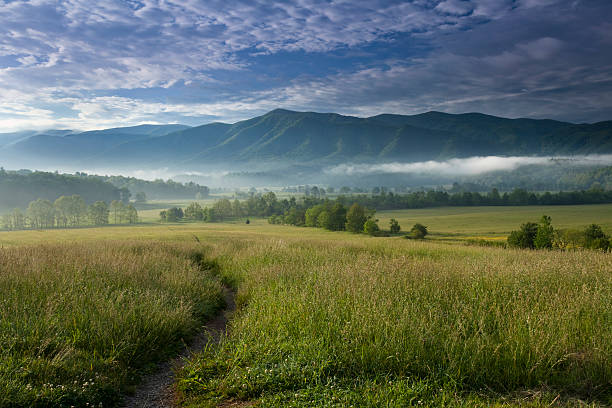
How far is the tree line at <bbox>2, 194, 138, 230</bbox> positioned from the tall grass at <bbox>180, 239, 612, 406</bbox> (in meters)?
106

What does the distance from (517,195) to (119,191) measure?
183612 millimetres

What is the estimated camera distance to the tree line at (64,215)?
88625 mm

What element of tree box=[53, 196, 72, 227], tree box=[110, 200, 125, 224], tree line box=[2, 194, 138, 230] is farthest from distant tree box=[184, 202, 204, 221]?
tree box=[53, 196, 72, 227]

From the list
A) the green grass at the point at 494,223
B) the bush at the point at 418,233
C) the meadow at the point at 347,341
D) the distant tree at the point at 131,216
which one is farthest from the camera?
the distant tree at the point at 131,216

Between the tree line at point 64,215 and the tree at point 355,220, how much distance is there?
217 ft

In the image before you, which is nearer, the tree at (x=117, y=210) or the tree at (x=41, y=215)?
the tree at (x=41, y=215)

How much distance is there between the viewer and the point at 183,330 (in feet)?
22.6

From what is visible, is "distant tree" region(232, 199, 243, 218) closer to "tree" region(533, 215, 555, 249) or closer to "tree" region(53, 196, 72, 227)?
"tree" region(53, 196, 72, 227)

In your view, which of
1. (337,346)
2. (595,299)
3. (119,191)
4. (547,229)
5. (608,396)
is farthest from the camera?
(119,191)

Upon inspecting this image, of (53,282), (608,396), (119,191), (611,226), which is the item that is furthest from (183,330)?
(119,191)

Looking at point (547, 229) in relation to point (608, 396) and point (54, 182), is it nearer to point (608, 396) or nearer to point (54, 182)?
point (608, 396)

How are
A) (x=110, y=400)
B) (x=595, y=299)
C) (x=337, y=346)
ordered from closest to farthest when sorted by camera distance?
(x=110, y=400) < (x=337, y=346) < (x=595, y=299)

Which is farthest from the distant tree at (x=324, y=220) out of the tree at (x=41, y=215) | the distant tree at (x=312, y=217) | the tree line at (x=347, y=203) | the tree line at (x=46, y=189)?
the tree line at (x=46, y=189)

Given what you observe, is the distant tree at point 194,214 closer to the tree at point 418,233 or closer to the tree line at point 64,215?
the tree line at point 64,215
